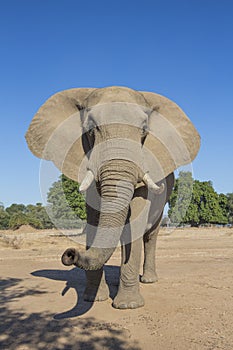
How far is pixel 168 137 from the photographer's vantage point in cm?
719

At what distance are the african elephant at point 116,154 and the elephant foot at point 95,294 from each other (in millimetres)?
17

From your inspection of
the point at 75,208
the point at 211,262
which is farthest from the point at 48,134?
the point at 75,208

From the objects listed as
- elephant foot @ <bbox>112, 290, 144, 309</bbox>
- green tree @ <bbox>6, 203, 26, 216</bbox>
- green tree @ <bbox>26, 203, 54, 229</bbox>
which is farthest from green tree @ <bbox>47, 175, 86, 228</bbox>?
green tree @ <bbox>6, 203, 26, 216</bbox>

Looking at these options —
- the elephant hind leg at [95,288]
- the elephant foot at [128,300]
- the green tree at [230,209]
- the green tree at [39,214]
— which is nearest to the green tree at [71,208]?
the green tree at [39,214]

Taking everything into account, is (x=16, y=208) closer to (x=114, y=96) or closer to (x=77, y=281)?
(x=77, y=281)

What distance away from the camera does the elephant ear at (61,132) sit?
697 centimetres

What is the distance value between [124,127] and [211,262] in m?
8.04

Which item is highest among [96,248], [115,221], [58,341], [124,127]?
[124,127]

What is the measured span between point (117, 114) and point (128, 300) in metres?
3.07

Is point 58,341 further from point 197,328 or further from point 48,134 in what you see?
point 48,134

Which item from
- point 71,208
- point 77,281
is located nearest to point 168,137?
point 77,281

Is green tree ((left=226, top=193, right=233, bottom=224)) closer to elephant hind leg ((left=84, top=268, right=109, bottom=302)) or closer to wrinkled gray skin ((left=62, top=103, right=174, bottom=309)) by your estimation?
wrinkled gray skin ((left=62, top=103, right=174, bottom=309))

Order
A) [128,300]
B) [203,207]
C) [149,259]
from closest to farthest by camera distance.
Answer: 1. [128,300]
2. [149,259]
3. [203,207]

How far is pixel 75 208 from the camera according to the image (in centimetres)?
3597
